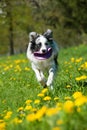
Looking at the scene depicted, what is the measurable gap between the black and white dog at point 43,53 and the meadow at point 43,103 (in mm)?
255

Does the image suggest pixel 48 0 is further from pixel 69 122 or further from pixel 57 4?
pixel 69 122

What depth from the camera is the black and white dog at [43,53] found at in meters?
7.84

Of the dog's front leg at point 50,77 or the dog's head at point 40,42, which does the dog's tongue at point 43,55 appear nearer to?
the dog's head at point 40,42

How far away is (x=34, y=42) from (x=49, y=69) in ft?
2.03

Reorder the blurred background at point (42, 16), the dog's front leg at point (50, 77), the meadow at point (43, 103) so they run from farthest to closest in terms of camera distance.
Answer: the blurred background at point (42, 16)
the dog's front leg at point (50, 77)
the meadow at point (43, 103)

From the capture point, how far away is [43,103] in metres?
5.66

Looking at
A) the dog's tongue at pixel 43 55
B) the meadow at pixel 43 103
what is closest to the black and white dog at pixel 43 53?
the dog's tongue at pixel 43 55

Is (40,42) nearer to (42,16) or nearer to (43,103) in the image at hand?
(43,103)

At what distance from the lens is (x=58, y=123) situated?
2.75 metres

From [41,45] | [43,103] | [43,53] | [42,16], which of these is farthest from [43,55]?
[42,16]

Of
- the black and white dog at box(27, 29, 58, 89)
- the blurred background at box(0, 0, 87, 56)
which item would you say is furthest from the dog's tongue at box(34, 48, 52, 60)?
the blurred background at box(0, 0, 87, 56)

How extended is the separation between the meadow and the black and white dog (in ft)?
0.84

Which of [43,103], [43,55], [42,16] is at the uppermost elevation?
[43,103]

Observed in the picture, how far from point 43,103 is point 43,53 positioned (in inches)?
92.3
